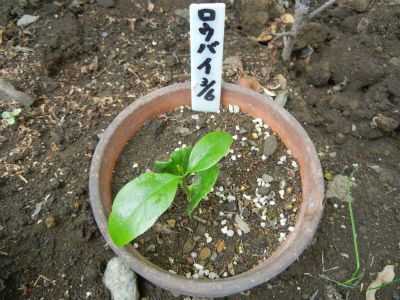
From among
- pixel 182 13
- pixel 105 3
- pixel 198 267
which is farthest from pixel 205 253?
pixel 105 3

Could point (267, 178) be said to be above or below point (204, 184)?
below

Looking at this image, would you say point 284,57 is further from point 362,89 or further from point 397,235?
point 397,235

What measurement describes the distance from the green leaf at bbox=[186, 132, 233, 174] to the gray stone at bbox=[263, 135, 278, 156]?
30cm

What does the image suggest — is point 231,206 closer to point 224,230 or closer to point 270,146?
point 224,230

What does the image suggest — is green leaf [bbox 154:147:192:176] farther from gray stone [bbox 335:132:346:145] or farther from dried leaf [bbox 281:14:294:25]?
dried leaf [bbox 281:14:294:25]

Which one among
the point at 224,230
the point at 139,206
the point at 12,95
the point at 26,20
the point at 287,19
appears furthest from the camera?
the point at 287,19

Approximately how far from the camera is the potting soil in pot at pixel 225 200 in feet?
3.39

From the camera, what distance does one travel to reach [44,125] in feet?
4.27

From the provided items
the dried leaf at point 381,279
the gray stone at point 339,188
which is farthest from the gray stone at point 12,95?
the dried leaf at point 381,279

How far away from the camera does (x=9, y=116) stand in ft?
4.21

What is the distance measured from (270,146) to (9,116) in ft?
3.02

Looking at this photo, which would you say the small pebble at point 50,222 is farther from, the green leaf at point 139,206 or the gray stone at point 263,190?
the gray stone at point 263,190

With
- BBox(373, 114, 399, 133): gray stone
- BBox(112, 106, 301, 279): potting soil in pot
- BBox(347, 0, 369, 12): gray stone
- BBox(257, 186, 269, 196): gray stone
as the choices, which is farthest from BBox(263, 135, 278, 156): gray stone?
BBox(347, 0, 369, 12): gray stone

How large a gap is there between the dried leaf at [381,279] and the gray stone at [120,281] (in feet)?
2.23
